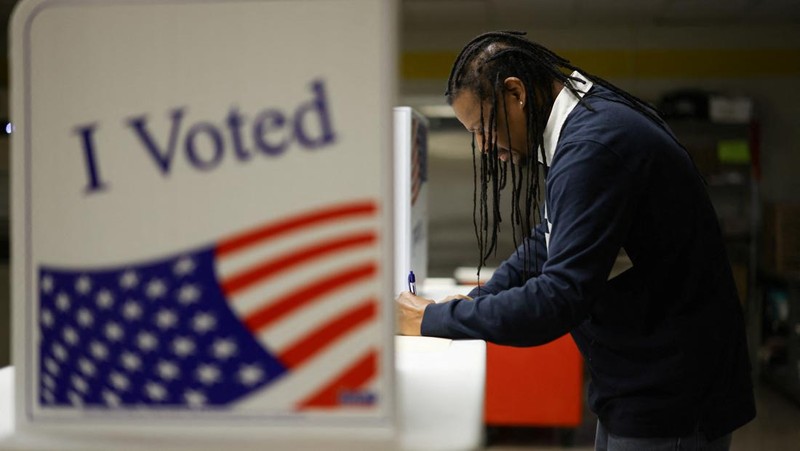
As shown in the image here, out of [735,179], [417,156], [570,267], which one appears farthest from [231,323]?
[735,179]

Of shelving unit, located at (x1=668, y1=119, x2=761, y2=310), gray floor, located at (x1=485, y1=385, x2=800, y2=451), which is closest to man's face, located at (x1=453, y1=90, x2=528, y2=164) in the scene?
gray floor, located at (x1=485, y1=385, x2=800, y2=451)

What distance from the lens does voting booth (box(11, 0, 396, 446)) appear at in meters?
0.72

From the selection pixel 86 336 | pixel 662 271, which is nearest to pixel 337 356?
pixel 86 336

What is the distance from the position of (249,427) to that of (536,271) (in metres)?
1.16

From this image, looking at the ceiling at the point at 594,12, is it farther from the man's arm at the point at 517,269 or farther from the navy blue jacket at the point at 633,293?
the navy blue jacket at the point at 633,293

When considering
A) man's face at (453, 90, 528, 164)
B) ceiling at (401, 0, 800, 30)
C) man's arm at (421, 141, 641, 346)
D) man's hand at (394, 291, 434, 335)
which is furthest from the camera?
ceiling at (401, 0, 800, 30)

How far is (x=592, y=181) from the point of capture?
4.13 feet

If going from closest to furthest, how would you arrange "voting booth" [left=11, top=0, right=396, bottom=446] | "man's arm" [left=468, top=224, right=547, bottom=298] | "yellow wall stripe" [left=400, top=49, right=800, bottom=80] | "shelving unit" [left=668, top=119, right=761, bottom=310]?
1. "voting booth" [left=11, top=0, right=396, bottom=446]
2. "man's arm" [left=468, top=224, right=547, bottom=298]
3. "shelving unit" [left=668, top=119, right=761, bottom=310]
4. "yellow wall stripe" [left=400, top=49, right=800, bottom=80]

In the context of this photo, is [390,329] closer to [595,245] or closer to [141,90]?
[141,90]

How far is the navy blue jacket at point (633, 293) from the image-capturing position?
4.11 feet

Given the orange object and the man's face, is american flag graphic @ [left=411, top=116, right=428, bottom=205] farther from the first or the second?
the orange object

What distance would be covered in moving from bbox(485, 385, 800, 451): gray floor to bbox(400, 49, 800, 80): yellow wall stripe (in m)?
2.82

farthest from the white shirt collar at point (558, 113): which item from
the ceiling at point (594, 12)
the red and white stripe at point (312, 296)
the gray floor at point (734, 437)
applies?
the ceiling at point (594, 12)

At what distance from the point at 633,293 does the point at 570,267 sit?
0.65 ft
